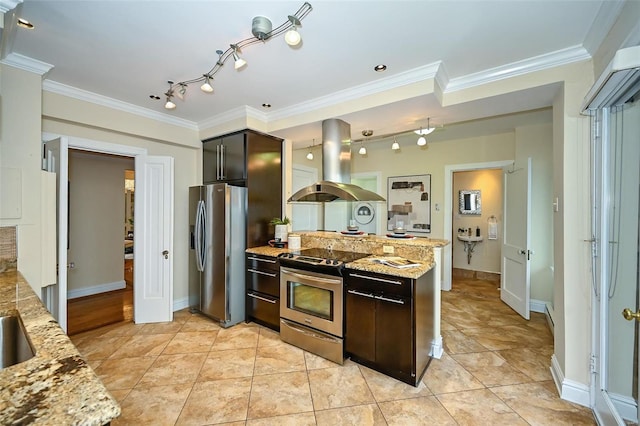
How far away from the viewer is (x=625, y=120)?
1.68 m

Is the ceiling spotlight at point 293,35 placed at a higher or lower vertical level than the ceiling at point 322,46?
lower

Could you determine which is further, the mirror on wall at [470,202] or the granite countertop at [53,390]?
the mirror on wall at [470,202]

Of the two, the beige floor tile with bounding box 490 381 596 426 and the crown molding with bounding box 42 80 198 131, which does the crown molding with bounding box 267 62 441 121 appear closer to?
the crown molding with bounding box 42 80 198 131

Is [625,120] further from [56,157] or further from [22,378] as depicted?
[56,157]

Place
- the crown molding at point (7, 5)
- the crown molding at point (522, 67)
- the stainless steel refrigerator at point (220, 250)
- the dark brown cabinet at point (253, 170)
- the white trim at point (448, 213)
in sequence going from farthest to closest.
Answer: the white trim at point (448, 213) < the dark brown cabinet at point (253, 170) < the stainless steel refrigerator at point (220, 250) < the crown molding at point (522, 67) < the crown molding at point (7, 5)

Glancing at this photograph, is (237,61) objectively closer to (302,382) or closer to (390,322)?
(390,322)

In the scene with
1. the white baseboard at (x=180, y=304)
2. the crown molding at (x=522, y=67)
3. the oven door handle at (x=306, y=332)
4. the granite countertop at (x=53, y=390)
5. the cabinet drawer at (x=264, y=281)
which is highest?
the crown molding at (x=522, y=67)

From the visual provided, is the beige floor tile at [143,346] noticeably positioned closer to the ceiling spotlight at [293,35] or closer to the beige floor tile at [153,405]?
the beige floor tile at [153,405]

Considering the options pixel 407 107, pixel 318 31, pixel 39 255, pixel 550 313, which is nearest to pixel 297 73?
pixel 318 31

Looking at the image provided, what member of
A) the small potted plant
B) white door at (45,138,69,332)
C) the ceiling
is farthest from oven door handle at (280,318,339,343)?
the ceiling

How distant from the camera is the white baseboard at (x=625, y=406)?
1.50m

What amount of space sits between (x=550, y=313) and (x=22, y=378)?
4.65m

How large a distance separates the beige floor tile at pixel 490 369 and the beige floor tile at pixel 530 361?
7 centimetres

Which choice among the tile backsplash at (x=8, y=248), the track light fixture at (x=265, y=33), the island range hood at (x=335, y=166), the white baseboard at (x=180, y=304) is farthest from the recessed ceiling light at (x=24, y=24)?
the white baseboard at (x=180, y=304)
